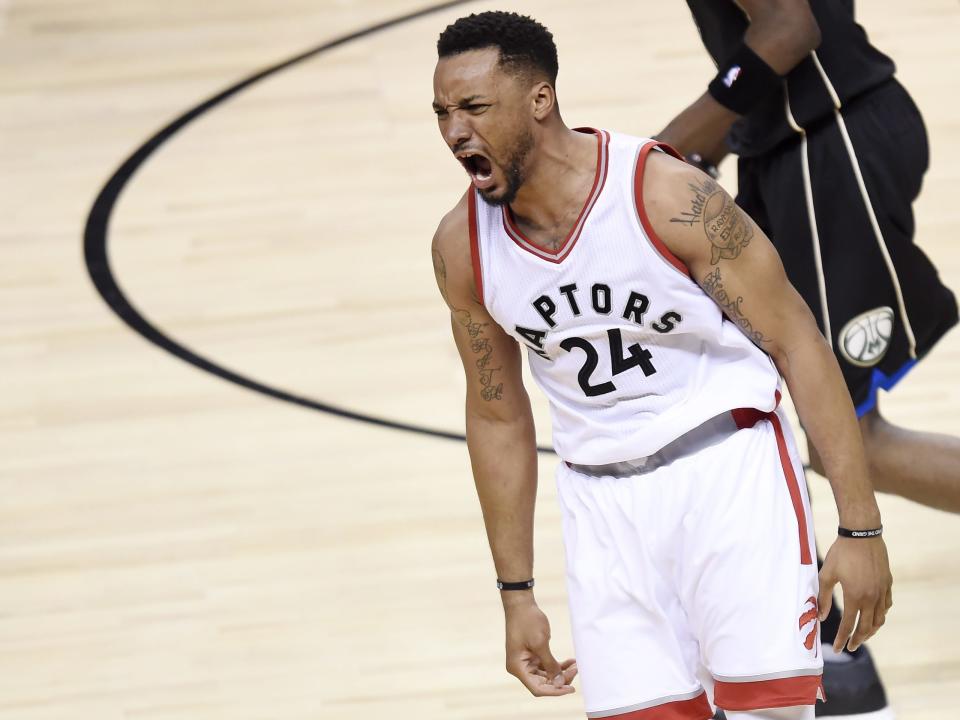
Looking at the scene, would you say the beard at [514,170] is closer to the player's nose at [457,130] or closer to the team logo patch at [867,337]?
the player's nose at [457,130]

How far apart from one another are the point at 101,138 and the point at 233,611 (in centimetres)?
373

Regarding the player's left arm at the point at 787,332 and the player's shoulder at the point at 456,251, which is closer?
the player's left arm at the point at 787,332

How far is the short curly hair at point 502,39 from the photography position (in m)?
2.30

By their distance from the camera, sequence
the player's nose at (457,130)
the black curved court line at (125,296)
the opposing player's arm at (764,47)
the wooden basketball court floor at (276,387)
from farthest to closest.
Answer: the black curved court line at (125,296) < the wooden basketball court floor at (276,387) < the opposing player's arm at (764,47) < the player's nose at (457,130)

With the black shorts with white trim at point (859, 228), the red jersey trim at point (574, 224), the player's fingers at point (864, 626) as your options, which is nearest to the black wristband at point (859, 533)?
the player's fingers at point (864, 626)

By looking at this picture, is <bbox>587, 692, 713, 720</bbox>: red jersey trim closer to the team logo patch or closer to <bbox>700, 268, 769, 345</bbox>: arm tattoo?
<bbox>700, 268, 769, 345</bbox>: arm tattoo

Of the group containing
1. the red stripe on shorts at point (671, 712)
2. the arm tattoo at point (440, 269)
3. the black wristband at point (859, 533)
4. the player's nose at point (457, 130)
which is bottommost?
the red stripe on shorts at point (671, 712)

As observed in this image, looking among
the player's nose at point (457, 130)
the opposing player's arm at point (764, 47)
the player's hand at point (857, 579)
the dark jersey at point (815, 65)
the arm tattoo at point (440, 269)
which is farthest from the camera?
the dark jersey at point (815, 65)

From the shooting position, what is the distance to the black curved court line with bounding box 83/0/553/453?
16.2 feet

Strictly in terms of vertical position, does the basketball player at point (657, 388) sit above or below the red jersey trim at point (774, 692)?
above

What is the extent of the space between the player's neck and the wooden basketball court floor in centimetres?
155

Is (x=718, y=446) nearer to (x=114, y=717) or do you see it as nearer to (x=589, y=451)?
(x=589, y=451)

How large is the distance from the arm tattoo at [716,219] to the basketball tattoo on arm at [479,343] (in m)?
0.41

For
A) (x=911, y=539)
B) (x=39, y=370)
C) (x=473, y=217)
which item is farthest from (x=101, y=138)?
(x=473, y=217)
